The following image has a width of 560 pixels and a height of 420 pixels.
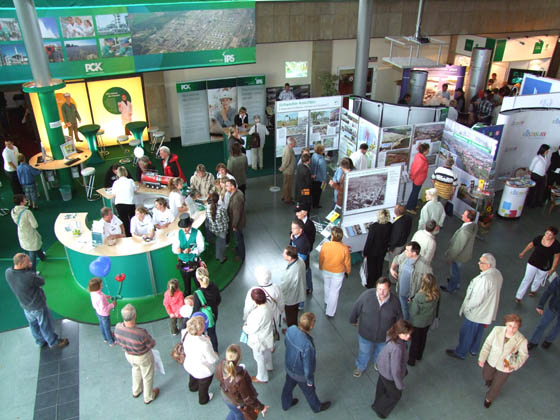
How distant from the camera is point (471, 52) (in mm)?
14820

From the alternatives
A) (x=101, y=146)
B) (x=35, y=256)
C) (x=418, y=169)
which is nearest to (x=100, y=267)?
(x=35, y=256)

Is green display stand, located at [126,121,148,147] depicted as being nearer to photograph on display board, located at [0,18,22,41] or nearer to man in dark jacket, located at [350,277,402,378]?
photograph on display board, located at [0,18,22,41]

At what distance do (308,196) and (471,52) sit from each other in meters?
10.1

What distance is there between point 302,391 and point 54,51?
28.7 feet

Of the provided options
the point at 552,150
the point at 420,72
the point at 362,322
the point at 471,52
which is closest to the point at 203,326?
the point at 362,322

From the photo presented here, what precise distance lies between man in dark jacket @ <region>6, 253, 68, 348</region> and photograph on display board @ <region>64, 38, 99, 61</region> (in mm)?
5950

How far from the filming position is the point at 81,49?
377 inches

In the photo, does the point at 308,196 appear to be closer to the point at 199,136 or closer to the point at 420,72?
the point at 199,136

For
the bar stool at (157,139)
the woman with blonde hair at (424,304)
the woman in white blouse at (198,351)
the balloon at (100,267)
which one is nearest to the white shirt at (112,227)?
the balloon at (100,267)

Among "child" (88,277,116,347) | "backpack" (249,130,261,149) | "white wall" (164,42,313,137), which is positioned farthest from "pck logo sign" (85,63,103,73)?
"child" (88,277,116,347)

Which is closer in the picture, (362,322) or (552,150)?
(362,322)

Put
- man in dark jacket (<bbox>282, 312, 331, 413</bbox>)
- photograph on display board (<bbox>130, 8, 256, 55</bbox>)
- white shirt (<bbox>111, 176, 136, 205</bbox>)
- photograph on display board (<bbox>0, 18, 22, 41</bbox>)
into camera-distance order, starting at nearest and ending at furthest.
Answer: man in dark jacket (<bbox>282, 312, 331, 413</bbox>) < white shirt (<bbox>111, 176, 136, 205</bbox>) < photograph on display board (<bbox>0, 18, 22, 41</bbox>) < photograph on display board (<bbox>130, 8, 256, 55</bbox>)

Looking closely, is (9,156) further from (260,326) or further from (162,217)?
(260,326)

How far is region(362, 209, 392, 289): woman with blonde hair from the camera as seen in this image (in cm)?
630
